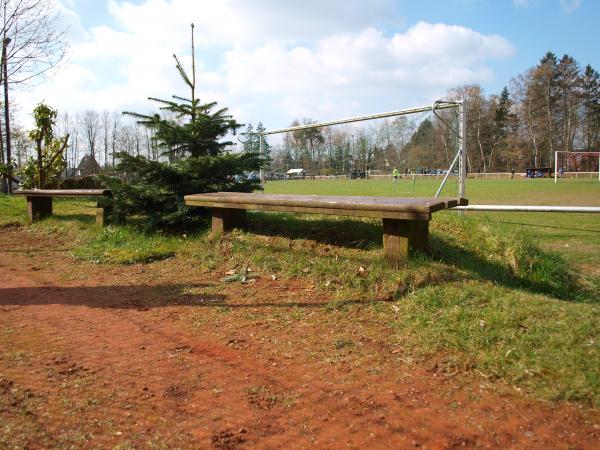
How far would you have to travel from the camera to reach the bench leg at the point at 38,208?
9922 mm

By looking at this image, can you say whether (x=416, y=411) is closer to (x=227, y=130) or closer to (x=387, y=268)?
(x=387, y=268)

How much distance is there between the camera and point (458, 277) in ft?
12.7

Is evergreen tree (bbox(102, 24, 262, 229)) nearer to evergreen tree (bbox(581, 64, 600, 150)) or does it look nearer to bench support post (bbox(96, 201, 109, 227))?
bench support post (bbox(96, 201, 109, 227))

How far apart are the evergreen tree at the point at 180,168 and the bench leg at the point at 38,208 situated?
3685 mm

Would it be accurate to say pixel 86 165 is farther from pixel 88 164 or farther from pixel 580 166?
pixel 580 166

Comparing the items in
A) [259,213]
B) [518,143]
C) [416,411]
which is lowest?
[416,411]

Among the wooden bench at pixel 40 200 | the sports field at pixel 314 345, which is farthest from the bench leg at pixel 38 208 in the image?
the sports field at pixel 314 345

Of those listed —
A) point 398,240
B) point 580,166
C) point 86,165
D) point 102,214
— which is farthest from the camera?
point 86,165

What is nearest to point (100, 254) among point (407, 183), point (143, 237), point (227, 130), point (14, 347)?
point (143, 237)

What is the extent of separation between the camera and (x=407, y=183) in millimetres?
7789

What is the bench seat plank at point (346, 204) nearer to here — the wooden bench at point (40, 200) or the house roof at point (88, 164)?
the wooden bench at point (40, 200)

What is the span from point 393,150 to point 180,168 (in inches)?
144

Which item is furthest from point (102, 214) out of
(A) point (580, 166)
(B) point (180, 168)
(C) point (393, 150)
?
(A) point (580, 166)

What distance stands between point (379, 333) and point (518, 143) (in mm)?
54513
